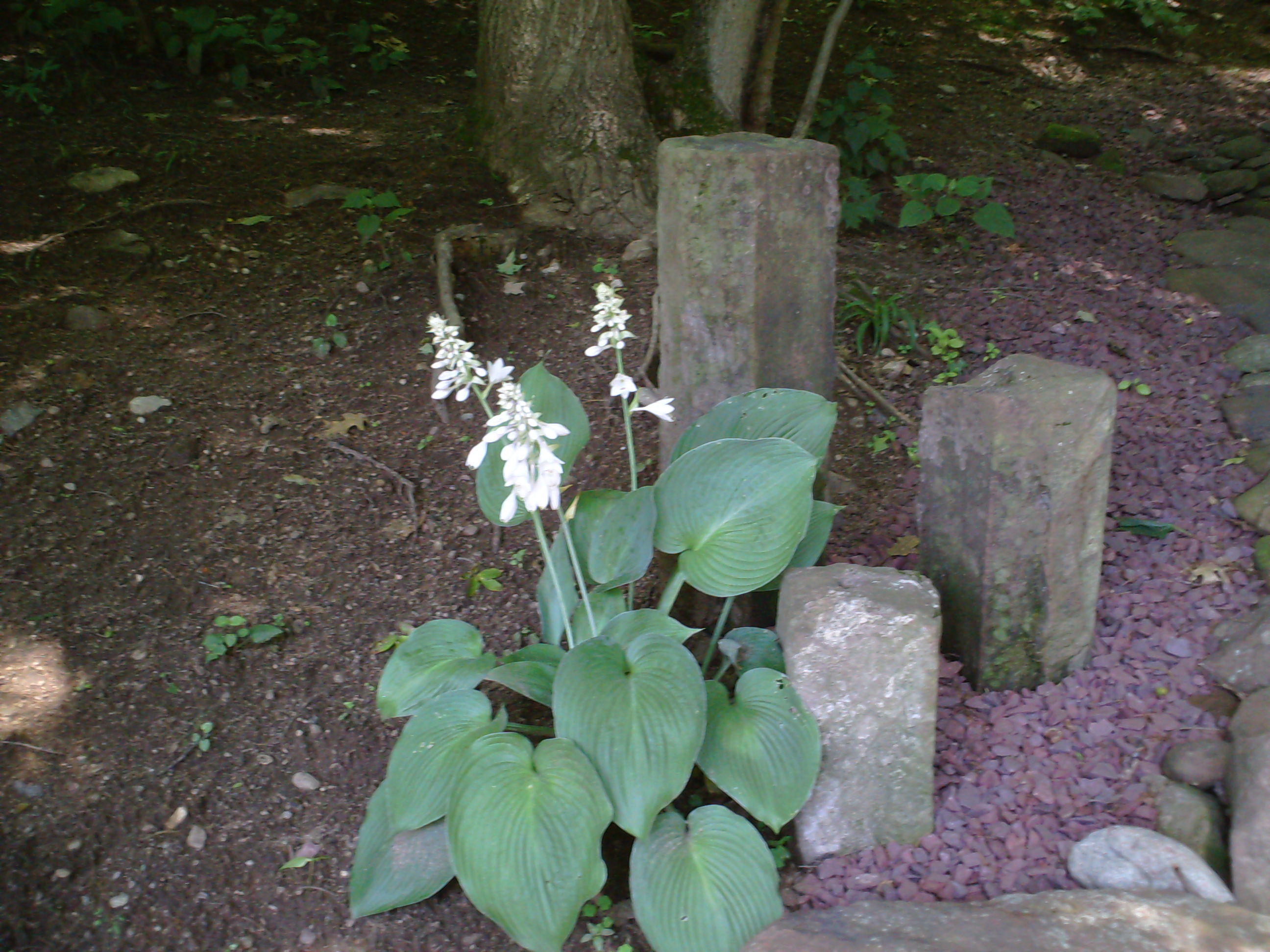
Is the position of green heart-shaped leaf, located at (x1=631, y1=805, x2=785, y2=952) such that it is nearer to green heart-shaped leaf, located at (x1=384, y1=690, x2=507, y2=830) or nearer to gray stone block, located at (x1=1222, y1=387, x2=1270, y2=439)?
green heart-shaped leaf, located at (x1=384, y1=690, x2=507, y2=830)

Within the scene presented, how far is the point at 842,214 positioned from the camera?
15.3 feet

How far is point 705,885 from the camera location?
7.07 ft

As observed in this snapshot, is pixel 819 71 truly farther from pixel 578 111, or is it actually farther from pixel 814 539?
pixel 814 539

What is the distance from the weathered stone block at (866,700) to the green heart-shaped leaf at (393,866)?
0.85m

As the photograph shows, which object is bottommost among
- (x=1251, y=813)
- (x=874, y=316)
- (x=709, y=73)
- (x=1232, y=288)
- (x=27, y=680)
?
(x=27, y=680)

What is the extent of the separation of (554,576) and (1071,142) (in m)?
4.85

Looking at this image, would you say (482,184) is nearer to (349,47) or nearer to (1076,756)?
(349,47)

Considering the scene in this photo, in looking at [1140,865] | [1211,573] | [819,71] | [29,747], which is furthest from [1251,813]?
[819,71]

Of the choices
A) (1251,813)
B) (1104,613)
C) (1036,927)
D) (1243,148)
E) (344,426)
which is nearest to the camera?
(1036,927)

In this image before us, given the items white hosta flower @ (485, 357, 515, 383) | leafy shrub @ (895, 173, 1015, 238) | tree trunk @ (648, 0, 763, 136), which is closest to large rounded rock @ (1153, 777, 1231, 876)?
white hosta flower @ (485, 357, 515, 383)

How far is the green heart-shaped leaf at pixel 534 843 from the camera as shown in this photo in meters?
2.07

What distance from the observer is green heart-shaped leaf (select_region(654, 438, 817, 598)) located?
238cm

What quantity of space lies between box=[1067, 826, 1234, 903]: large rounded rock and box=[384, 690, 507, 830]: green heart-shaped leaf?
4.37 feet

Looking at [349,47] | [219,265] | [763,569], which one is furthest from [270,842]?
[349,47]
